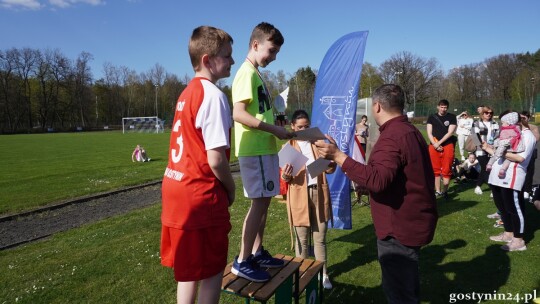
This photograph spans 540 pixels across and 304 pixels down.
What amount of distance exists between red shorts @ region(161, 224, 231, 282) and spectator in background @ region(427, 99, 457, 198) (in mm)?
8105

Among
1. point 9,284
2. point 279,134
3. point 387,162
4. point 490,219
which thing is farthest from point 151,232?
point 490,219

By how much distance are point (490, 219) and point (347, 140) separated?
3.57m

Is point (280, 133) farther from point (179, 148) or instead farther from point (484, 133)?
point (484, 133)

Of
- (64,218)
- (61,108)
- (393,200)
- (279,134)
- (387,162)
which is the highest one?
(61,108)

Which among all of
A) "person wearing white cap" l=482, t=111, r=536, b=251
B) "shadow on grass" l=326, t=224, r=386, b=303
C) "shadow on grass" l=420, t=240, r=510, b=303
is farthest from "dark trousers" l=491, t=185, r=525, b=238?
"shadow on grass" l=326, t=224, r=386, b=303

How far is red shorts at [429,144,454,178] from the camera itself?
30.1 feet

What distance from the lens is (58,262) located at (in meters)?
5.21

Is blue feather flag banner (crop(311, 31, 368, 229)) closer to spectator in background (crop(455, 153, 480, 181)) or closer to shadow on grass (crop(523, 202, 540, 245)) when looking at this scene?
shadow on grass (crop(523, 202, 540, 245))

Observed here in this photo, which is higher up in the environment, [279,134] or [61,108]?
[61,108]

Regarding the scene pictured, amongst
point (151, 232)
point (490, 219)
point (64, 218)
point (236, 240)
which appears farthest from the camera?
point (64, 218)

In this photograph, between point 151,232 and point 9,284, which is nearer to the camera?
point 9,284

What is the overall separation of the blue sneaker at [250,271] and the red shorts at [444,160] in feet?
25.0

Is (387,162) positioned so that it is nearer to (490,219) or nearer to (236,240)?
(236,240)

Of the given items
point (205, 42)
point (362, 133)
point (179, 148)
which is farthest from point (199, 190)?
point (362, 133)
